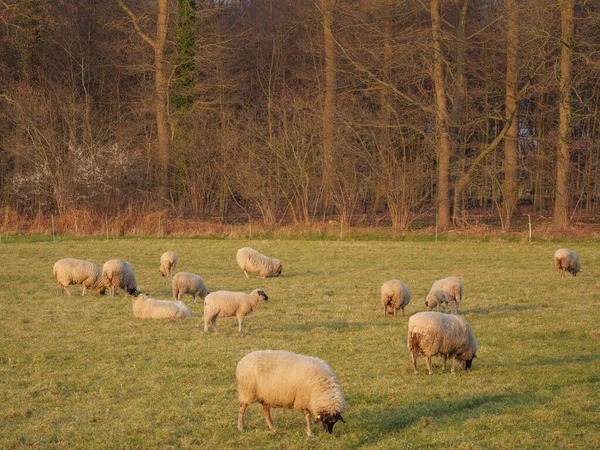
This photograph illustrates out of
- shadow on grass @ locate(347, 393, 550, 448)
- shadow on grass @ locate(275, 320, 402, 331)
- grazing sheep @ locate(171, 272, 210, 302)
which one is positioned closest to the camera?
shadow on grass @ locate(347, 393, 550, 448)

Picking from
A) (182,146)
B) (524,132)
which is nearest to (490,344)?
(182,146)

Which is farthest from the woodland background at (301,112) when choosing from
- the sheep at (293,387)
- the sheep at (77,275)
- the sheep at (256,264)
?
the sheep at (293,387)

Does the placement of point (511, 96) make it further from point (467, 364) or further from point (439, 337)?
point (439, 337)

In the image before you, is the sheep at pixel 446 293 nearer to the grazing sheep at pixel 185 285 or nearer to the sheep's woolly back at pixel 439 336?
the sheep's woolly back at pixel 439 336

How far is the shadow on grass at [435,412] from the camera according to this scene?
830 cm

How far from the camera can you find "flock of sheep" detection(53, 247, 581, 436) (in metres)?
7.96

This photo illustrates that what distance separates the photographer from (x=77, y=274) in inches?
694

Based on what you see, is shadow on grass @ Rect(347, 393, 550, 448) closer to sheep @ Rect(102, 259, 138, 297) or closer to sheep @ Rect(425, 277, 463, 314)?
sheep @ Rect(425, 277, 463, 314)

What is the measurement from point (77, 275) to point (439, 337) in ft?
34.0

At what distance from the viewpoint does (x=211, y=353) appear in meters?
11.8

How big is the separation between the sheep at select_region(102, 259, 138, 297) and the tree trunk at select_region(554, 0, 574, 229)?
22805 mm

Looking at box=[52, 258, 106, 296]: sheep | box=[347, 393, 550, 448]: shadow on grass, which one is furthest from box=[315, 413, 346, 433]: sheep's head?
box=[52, 258, 106, 296]: sheep

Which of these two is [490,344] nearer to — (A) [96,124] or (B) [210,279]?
(B) [210,279]

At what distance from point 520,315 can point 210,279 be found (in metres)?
9.01
